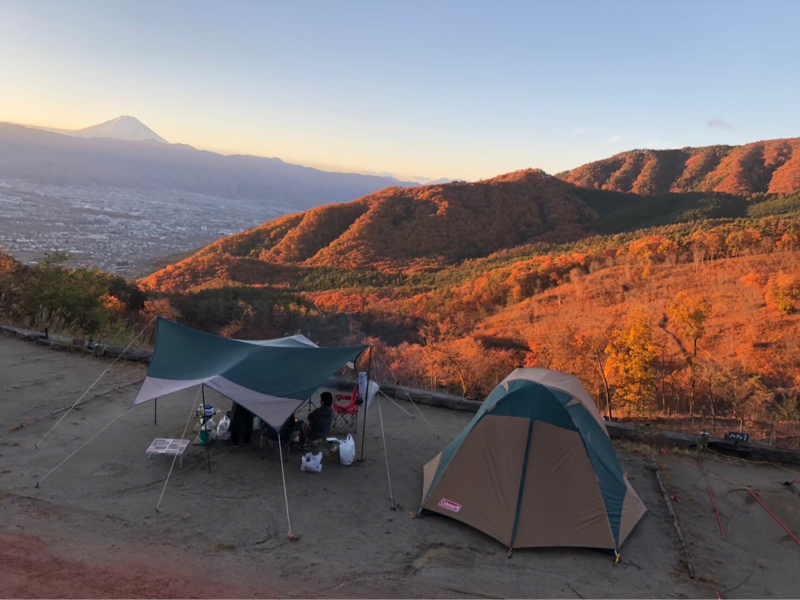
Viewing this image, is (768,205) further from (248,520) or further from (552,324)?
(248,520)

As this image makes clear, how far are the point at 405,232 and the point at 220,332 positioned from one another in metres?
36.7

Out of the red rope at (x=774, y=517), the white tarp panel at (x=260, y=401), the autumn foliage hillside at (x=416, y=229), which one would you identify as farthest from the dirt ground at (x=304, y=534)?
the autumn foliage hillside at (x=416, y=229)

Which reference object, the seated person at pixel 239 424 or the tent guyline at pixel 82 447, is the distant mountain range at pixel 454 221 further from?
the seated person at pixel 239 424

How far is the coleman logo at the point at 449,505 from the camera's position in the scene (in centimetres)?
589

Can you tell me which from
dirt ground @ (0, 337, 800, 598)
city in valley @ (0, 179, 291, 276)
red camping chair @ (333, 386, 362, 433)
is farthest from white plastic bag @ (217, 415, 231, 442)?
city in valley @ (0, 179, 291, 276)

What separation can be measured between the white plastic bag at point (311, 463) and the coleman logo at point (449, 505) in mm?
1898

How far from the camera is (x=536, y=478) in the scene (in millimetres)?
5762

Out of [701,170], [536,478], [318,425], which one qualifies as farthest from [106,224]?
[701,170]

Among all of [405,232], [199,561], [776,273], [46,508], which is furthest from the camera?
A: [405,232]

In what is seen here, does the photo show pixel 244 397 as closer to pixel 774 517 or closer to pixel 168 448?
pixel 168 448

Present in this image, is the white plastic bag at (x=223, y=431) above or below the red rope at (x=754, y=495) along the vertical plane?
below

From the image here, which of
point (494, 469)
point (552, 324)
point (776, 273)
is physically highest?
point (776, 273)

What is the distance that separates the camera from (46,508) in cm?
560

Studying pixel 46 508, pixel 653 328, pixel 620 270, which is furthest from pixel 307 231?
pixel 46 508
